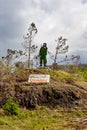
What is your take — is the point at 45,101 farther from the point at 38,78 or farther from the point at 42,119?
the point at 42,119

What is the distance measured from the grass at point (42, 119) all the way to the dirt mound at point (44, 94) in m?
0.58

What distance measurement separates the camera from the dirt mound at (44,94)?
19.8 meters

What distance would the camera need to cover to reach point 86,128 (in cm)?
1558

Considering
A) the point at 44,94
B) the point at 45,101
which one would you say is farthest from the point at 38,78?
the point at 45,101

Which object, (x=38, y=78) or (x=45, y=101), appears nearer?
(x=45, y=101)

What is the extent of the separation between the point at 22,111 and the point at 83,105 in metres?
3.29

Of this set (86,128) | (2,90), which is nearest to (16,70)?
(2,90)

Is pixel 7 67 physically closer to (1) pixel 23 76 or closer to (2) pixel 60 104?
(1) pixel 23 76

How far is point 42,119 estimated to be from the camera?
17.9 m

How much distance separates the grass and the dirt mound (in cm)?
58

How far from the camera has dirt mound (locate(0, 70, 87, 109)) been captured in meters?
19.8

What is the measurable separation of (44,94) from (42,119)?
8.35 ft

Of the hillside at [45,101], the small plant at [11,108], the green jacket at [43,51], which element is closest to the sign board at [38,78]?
the hillside at [45,101]

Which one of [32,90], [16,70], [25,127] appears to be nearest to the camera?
[25,127]
